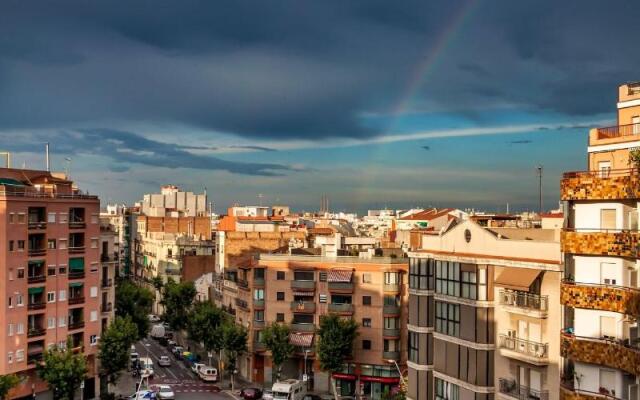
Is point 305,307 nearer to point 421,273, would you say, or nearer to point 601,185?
point 421,273

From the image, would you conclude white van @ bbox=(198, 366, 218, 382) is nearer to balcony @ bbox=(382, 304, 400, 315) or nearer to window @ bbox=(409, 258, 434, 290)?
balcony @ bbox=(382, 304, 400, 315)

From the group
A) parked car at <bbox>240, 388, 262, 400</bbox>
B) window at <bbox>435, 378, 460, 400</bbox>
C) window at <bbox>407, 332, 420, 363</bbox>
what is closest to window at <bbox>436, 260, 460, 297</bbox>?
window at <bbox>407, 332, 420, 363</bbox>

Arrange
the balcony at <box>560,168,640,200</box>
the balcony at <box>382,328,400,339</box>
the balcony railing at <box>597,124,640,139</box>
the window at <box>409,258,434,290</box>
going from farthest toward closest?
the balcony at <box>382,328,400,339</box>
the window at <box>409,258,434,290</box>
the balcony railing at <box>597,124,640,139</box>
the balcony at <box>560,168,640,200</box>

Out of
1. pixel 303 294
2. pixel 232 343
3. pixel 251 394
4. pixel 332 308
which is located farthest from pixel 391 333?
pixel 232 343

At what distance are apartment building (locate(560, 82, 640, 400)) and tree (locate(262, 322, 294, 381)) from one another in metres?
39.0

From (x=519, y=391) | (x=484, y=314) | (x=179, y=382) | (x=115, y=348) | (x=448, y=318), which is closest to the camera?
(x=519, y=391)

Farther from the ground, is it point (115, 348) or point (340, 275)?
point (340, 275)

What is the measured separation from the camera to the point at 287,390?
212ft

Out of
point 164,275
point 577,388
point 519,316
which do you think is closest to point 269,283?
point 519,316

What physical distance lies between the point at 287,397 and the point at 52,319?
20902 mm

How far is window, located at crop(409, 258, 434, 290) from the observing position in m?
47.3

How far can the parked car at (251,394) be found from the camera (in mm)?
69312

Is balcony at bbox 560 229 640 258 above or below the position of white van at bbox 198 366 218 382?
above

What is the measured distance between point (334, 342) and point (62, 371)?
2304cm
